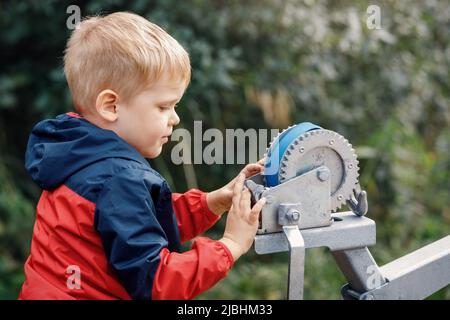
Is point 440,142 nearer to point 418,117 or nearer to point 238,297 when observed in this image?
point 418,117

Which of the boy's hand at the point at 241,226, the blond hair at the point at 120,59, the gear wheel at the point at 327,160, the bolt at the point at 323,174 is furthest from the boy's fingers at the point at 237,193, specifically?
the blond hair at the point at 120,59

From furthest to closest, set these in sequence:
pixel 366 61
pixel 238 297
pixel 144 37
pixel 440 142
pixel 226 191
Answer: pixel 440 142 < pixel 366 61 < pixel 238 297 < pixel 226 191 < pixel 144 37

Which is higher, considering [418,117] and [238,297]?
[418,117]

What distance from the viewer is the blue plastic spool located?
190 centimetres

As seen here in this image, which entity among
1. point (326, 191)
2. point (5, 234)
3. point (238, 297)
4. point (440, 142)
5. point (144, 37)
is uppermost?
point (144, 37)

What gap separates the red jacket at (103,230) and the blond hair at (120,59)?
0.12 metres

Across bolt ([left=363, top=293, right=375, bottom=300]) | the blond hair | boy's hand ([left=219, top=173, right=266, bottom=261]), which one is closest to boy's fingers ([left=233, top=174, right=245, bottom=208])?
boy's hand ([left=219, top=173, right=266, bottom=261])

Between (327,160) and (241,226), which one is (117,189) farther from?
(327,160)

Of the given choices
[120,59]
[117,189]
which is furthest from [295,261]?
[120,59]

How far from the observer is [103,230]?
70.1 inches

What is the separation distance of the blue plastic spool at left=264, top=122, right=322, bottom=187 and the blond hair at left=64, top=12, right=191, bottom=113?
0.35m
